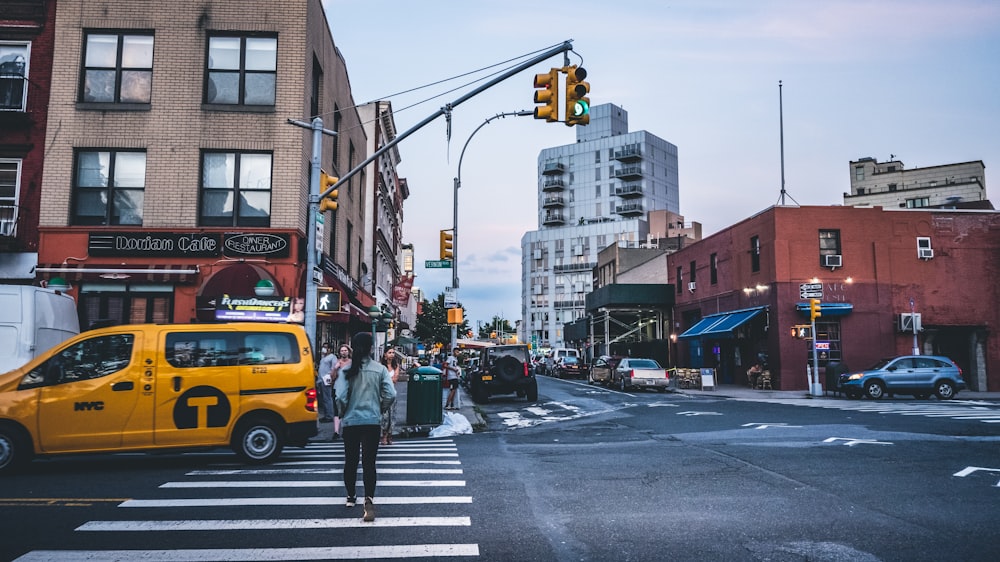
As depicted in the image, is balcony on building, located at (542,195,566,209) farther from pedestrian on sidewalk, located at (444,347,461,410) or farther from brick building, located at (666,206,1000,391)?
pedestrian on sidewalk, located at (444,347,461,410)

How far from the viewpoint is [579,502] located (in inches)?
302

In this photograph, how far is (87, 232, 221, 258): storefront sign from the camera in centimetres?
1839

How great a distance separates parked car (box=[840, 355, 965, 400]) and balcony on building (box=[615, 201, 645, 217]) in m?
70.6

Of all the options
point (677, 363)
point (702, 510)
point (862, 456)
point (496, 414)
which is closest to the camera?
point (702, 510)

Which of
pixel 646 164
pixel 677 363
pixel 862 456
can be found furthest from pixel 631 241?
pixel 862 456

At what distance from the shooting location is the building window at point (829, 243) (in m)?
31.4

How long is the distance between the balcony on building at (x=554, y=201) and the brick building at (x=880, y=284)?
228ft

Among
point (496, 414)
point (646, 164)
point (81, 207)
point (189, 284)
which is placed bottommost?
point (496, 414)

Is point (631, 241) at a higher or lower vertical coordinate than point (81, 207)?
higher

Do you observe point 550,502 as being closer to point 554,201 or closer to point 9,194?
point 9,194

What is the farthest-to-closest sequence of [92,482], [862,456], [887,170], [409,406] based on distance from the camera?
[887,170], [409,406], [862,456], [92,482]

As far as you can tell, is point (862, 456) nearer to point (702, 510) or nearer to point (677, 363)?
point (702, 510)

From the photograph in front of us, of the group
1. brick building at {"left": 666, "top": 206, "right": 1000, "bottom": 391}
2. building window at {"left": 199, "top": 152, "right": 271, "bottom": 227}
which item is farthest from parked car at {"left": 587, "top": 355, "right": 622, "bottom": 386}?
building window at {"left": 199, "top": 152, "right": 271, "bottom": 227}

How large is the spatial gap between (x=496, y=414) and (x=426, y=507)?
1302 centimetres
